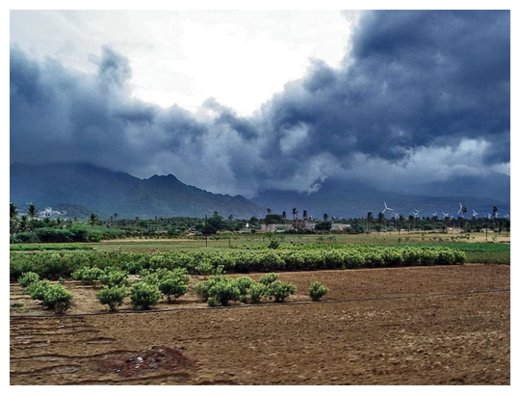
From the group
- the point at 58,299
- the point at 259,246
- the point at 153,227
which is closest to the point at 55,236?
the point at 259,246

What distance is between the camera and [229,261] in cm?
2742

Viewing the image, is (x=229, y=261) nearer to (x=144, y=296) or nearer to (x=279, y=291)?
(x=279, y=291)

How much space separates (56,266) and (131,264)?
3.81m

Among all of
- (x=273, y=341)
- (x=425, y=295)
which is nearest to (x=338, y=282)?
(x=425, y=295)

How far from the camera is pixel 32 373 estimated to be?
26.7 ft

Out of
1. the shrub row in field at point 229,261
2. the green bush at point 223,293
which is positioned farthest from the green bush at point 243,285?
the shrub row in field at point 229,261

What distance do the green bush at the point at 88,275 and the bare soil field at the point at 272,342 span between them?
4.22 meters

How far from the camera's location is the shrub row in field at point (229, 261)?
932 inches

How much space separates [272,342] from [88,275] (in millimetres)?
13721

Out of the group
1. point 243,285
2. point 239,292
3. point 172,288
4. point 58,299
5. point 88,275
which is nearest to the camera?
point 58,299

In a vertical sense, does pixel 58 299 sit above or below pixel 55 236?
above

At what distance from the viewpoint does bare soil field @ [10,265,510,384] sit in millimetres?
7816

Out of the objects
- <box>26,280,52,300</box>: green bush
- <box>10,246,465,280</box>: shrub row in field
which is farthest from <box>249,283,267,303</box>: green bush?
<box>10,246,465,280</box>: shrub row in field

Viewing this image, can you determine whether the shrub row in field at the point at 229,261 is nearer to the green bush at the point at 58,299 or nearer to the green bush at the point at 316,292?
the green bush at the point at 316,292
